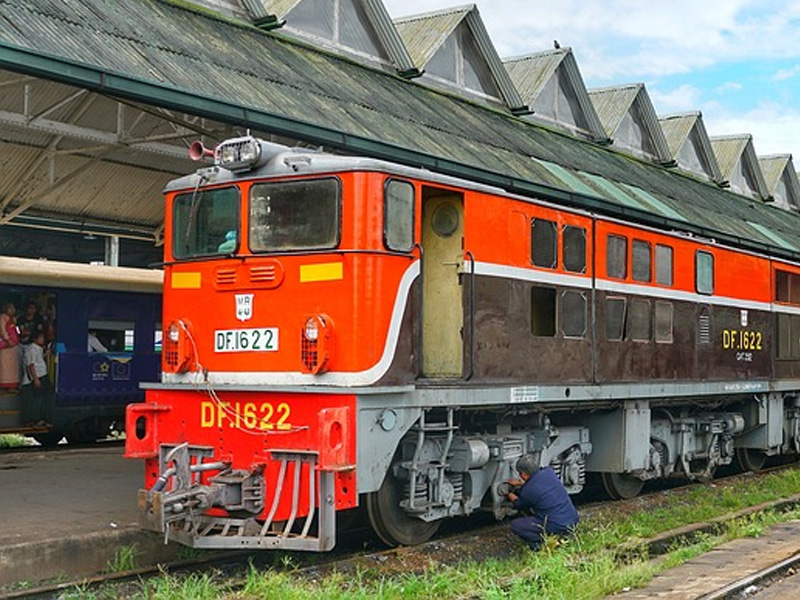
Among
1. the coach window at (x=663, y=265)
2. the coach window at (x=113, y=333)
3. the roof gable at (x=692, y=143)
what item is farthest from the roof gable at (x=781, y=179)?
the coach window at (x=113, y=333)

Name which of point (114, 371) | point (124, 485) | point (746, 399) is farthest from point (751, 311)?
point (114, 371)

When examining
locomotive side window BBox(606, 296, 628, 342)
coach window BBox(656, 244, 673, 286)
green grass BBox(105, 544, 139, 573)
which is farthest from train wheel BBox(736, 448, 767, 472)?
green grass BBox(105, 544, 139, 573)

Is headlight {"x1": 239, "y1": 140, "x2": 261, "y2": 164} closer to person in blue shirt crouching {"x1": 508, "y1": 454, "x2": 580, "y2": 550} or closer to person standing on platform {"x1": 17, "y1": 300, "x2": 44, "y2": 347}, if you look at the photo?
person in blue shirt crouching {"x1": 508, "y1": 454, "x2": 580, "y2": 550}

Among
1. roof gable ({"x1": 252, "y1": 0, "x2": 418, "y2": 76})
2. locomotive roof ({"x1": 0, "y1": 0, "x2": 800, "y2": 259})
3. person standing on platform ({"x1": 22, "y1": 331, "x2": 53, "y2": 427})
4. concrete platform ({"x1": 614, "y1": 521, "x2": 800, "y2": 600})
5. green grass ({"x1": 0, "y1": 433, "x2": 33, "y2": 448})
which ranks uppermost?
roof gable ({"x1": 252, "y1": 0, "x2": 418, "y2": 76})

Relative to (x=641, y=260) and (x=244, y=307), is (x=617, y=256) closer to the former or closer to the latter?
(x=641, y=260)

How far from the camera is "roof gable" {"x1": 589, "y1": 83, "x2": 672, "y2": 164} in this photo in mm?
28391

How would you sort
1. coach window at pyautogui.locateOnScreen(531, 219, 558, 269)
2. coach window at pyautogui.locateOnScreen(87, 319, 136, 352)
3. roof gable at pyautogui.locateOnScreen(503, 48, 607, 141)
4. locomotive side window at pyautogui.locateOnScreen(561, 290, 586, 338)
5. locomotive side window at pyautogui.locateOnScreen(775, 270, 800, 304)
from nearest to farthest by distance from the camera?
1. coach window at pyautogui.locateOnScreen(531, 219, 558, 269)
2. locomotive side window at pyautogui.locateOnScreen(561, 290, 586, 338)
3. locomotive side window at pyautogui.locateOnScreen(775, 270, 800, 304)
4. coach window at pyautogui.locateOnScreen(87, 319, 136, 352)
5. roof gable at pyautogui.locateOnScreen(503, 48, 607, 141)

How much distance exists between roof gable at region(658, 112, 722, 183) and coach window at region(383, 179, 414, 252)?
23685 millimetres

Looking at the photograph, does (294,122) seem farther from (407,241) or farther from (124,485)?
(124,485)

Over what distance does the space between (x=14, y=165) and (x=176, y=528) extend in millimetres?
9151

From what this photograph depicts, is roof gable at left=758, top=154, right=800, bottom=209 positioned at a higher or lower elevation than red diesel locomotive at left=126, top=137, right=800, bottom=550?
higher

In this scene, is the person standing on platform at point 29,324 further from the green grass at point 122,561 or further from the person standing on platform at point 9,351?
the green grass at point 122,561

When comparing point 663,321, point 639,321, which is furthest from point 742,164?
point 639,321

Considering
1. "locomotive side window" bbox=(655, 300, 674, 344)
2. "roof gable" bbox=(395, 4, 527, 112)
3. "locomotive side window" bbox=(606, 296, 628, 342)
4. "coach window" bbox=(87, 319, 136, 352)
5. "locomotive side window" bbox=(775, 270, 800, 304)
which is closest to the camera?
"locomotive side window" bbox=(606, 296, 628, 342)
